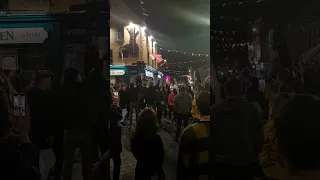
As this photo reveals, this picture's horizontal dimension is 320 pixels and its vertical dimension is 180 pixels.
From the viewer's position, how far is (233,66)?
1.84m

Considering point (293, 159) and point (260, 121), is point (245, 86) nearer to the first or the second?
point (260, 121)

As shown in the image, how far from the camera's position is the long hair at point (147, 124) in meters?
1.95

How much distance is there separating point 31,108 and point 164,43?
0.93 metres

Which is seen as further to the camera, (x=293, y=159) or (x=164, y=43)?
(x=164, y=43)

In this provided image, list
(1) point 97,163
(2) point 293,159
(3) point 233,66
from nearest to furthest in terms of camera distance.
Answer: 1. (2) point 293,159
2. (3) point 233,66
3. (1) point 97,163

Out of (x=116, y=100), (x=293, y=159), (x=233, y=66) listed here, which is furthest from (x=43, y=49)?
(x=293, y=159)

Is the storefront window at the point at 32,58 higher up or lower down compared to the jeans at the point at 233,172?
higher up

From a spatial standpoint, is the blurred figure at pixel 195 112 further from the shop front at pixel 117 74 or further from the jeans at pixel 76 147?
the jeans at pixel 76 147

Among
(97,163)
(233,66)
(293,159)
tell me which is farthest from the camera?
(97,163)

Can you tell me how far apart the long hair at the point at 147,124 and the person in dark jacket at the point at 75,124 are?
31 cm

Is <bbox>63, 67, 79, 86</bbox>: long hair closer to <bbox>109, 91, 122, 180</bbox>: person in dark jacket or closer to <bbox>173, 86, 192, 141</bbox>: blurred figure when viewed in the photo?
<bbox>109, 91, 122, 180</bbox>: person in dark jacket

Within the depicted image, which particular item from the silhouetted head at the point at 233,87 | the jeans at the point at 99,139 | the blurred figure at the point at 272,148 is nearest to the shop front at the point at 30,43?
the jeans at the point at 99,139

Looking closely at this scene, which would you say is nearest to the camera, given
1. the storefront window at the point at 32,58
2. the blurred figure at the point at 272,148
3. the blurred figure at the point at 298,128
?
the blurred figure at the point at 298,128

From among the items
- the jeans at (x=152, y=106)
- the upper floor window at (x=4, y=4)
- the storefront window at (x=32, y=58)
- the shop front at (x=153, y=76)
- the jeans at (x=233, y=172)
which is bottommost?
the jeans at (x=233, y=172)
